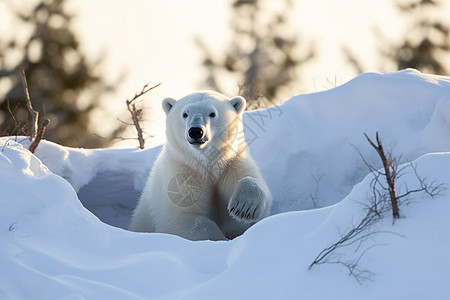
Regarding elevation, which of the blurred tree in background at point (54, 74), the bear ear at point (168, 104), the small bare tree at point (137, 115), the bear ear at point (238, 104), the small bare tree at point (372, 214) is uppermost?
the small bare tree at point (372, 214)

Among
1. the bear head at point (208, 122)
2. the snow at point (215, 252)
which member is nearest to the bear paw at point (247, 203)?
the bear head at point (208, 122)

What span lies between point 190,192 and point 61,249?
1.93 m

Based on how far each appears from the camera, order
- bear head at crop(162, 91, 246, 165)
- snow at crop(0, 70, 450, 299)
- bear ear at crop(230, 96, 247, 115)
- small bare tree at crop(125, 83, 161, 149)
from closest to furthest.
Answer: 1. snow at crop(0, 70, 450, 299)
2. bear head at crop(162, 91, 246, 165)
3. bear ear at crop(230, 96, 247, 115)
4. small bare tree at crop(125, 83, 161, 149)

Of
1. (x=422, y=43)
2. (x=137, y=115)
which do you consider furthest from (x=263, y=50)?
(x=137, y=115)

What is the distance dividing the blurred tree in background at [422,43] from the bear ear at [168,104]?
35.9 ft

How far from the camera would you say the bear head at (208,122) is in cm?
486

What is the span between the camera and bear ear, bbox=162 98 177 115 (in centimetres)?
535

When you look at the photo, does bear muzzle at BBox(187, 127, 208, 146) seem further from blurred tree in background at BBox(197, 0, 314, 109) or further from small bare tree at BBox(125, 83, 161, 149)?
blurred tree in background at BBox(197, 0, 314, 109)

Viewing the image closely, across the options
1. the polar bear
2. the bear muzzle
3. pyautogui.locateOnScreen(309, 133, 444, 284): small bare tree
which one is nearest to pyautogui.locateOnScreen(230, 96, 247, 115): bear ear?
the polar bear

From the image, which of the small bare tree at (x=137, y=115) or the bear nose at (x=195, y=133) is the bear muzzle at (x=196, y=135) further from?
the small bare tree at (x=137, y=115)

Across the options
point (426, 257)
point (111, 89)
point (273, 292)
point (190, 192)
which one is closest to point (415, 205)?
point (426, 257)

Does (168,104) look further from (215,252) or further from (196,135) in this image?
(215,252)

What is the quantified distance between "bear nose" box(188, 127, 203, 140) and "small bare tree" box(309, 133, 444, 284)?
1623 mm

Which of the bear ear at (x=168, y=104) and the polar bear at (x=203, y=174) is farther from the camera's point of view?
the bear ear at (x=168, y=104)
